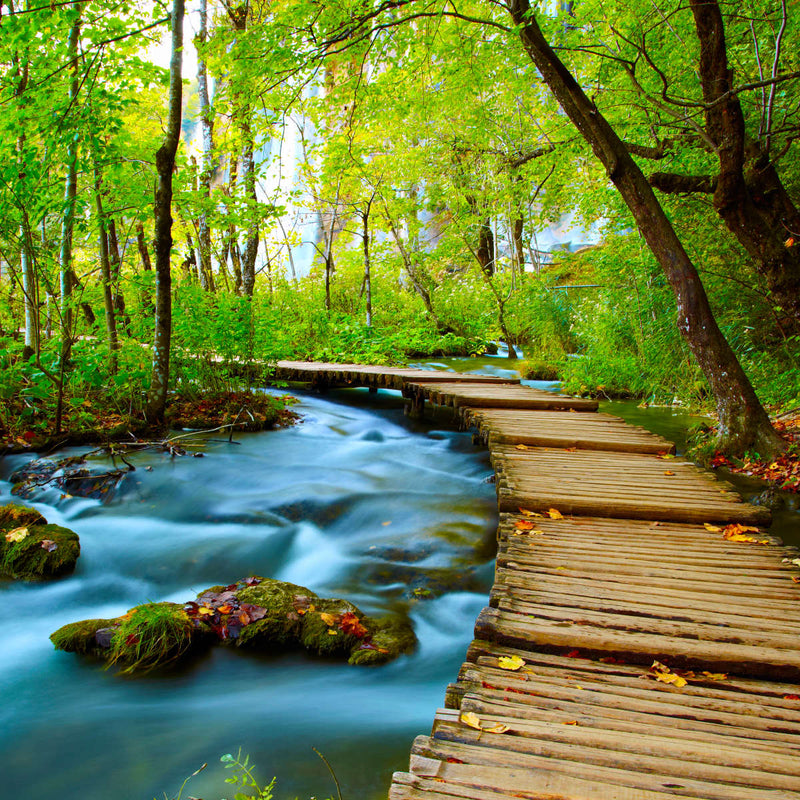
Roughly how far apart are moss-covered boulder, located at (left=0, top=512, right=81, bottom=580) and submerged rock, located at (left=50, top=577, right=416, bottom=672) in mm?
845

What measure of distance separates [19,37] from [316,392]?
7033 millimetres

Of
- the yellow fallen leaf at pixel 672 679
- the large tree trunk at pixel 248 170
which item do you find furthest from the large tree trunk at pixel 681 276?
the yellow fallen leaf at pixel 672 679

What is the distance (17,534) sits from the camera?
13.9 feet

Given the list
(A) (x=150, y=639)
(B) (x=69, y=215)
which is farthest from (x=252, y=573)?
(B) (x=69, y=215)

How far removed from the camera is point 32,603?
384cm

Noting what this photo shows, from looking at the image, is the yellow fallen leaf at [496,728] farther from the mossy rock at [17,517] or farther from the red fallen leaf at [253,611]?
the mossy rock at [17,517]

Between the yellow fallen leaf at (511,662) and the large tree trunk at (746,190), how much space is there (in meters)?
4.81

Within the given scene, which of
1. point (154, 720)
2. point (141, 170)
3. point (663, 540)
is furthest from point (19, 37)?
point (663, 540)

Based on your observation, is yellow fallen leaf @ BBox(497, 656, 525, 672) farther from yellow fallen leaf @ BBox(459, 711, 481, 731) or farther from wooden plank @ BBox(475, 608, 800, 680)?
yellow fallen leaf @ BBox(459, 711, 481, 731)

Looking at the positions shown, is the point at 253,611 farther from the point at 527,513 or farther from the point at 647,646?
the point at 647,646

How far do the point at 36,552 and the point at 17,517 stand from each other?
41cm

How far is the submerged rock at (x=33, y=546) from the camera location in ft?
13.3

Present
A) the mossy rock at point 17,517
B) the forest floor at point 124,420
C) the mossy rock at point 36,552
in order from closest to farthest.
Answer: the mossy rock at point 36,552, the mossy rock at point 17,517, the forest floor at point 124,420

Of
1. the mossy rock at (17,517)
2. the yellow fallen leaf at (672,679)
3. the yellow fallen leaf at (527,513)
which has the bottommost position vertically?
the mossy rock at (17,517)
